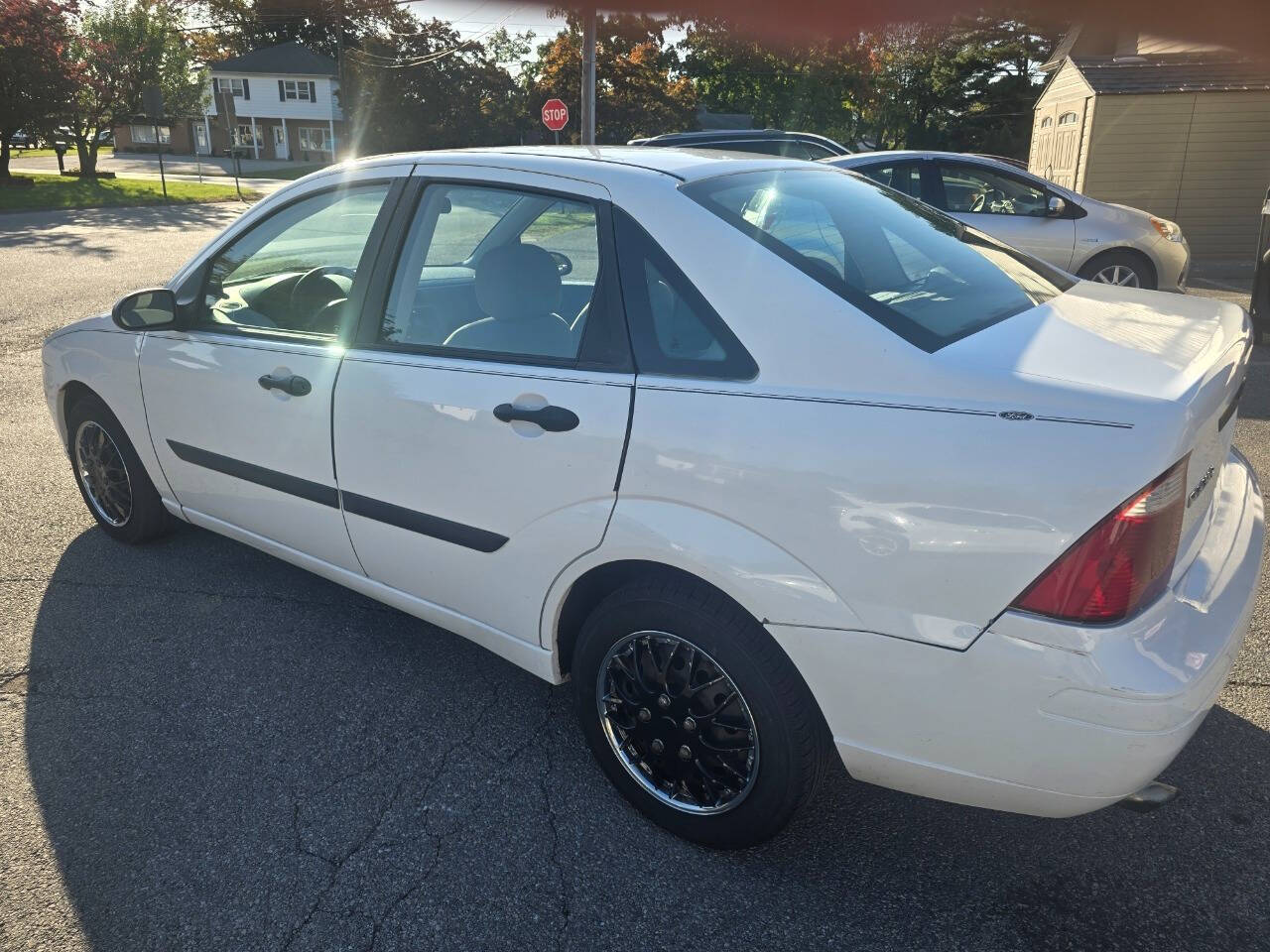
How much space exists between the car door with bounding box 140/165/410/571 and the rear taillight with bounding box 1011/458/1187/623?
2.16 meters

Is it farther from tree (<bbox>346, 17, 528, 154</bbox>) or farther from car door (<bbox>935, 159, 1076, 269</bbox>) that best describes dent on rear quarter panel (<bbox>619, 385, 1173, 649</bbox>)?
tree (<bbox>346, 17, 528, 154</bbox>)

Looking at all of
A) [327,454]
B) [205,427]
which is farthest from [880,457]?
[205,427]

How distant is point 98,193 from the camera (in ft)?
85.8

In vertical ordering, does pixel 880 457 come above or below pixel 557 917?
above

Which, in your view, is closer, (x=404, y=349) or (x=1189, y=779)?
(x=1189, y=779)

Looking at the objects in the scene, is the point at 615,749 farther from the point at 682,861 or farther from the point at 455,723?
the point at 455,723

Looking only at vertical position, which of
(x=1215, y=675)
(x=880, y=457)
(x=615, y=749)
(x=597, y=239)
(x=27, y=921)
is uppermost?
(x=597, y=239)

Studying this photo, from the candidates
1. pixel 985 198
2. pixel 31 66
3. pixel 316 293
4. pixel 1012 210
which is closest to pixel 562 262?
pixel 316 293

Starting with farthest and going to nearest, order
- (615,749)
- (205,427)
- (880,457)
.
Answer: (205,427)
(615,749)
(880,457)

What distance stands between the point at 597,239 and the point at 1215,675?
176 centimetres

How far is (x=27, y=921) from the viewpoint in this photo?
2.26 m

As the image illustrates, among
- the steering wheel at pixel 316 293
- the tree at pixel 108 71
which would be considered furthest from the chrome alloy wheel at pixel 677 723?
the tree at pixel 108 71

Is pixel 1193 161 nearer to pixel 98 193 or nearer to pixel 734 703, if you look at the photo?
pixel 734 703

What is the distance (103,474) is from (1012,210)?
8122 mm
